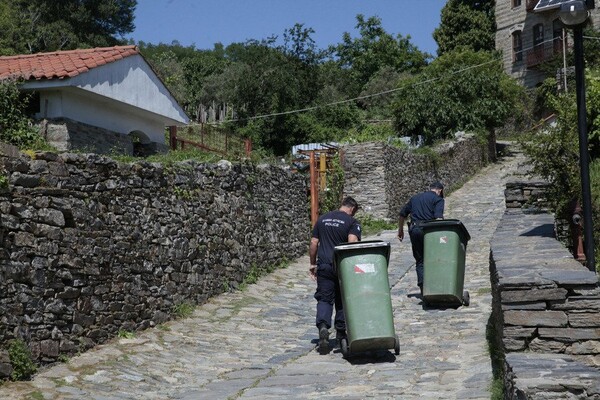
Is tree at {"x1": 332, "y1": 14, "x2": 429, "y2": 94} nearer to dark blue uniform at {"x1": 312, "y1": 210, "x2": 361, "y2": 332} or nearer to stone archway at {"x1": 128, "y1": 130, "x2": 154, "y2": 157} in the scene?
stone archway at {"x1": 128, "y1": 130, "x2": 154, "y2": 157}

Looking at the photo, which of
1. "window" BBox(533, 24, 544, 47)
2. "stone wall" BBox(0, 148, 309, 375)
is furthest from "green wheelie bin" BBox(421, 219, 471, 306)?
"window" BBox(533, 24, 544, 47)

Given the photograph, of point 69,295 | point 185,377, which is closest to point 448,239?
point 185,377

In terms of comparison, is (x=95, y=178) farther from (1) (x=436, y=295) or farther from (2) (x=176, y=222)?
(1) (x=436, y=295)

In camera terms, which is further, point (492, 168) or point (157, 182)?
point (492, 168)

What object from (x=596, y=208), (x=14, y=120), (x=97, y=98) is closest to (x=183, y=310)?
(x=14, y=120)

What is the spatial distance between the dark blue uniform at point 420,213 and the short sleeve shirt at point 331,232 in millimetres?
2617

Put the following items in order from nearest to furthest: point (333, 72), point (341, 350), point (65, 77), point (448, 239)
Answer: point (341, 350), point (448, 239), point (65, 77), point (333, 72)

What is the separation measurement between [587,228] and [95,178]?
17.8 feet

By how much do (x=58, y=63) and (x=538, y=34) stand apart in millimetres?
39273

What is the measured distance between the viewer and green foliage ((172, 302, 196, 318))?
11375 millimetres

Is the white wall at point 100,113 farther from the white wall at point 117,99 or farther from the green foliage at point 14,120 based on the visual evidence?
the green foliage at point 14,120

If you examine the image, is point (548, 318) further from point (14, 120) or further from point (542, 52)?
point (542, 52)

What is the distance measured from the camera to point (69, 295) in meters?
8.73

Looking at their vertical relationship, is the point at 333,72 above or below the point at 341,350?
above
